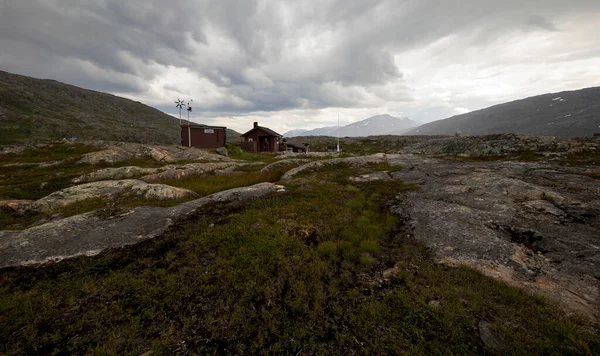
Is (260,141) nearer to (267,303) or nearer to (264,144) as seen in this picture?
(264,144)

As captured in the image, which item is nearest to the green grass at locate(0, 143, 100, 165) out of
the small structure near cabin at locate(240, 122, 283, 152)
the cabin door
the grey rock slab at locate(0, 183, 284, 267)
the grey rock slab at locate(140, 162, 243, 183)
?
the grey rock slab at locate(140, 162, 243, 183)

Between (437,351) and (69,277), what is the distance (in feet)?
33.8

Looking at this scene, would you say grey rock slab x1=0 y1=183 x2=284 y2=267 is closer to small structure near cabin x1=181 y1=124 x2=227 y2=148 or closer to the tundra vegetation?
the tundra vegetation

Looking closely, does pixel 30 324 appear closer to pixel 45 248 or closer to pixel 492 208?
pixel 45 248

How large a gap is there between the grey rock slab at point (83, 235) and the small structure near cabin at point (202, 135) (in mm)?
58440

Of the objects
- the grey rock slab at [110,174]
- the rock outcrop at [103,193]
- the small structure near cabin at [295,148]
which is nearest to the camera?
the rock outcrop at [103,193]

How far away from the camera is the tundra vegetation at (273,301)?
4.76 m

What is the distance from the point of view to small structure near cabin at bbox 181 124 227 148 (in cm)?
6378

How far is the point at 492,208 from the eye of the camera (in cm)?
1101

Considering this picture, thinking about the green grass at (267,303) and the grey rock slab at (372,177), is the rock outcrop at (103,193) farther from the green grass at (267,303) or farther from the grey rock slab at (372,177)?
the grey rock slab at (372,177)

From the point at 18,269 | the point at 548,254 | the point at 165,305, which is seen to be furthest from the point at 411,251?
the point at 18,269

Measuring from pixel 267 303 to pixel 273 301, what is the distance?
178mm

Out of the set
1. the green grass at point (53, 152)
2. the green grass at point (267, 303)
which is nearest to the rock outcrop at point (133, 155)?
the green grass at point (53, 152)

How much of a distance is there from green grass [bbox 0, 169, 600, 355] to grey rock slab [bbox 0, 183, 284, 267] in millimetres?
661
